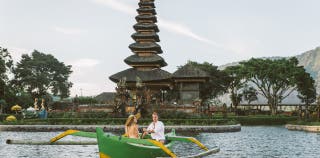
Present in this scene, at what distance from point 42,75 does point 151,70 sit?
40.1 m

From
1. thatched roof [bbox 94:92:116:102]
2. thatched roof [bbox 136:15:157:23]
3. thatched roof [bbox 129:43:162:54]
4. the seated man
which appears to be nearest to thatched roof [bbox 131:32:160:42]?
thatched roof [bbox 129:43:162:54]

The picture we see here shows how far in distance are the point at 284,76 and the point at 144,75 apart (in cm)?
2136

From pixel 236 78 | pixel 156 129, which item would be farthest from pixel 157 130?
pixel 236 78

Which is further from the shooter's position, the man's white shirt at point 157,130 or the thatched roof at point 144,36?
the thatched roof at point 144,36

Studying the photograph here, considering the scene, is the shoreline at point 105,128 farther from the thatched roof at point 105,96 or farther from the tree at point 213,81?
the thatched roof at point 105,96

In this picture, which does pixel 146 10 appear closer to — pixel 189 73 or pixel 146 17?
pixel 146 17

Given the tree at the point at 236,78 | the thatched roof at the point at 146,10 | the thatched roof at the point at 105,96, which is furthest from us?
the thatched roof at the point at 105,96

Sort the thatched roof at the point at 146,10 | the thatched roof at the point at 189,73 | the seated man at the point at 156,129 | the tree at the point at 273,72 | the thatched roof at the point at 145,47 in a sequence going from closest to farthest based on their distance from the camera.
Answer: the seated man at the point at 156,129 → the thatched roof at the point at 189,73 → the thatched roof at the point at 145,47 → the tree at the point at 273,72 → the thatched roof at the point at 146,10

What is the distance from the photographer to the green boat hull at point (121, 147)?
52.6 feet

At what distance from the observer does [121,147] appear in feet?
53.7

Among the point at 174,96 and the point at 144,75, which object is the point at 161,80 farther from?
the point at 174,96

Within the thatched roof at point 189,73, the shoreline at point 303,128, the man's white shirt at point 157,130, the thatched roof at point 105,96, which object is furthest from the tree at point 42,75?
the man's white shirt at point 157,130

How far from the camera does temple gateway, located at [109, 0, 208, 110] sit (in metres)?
71.9

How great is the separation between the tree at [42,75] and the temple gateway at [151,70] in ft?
113
